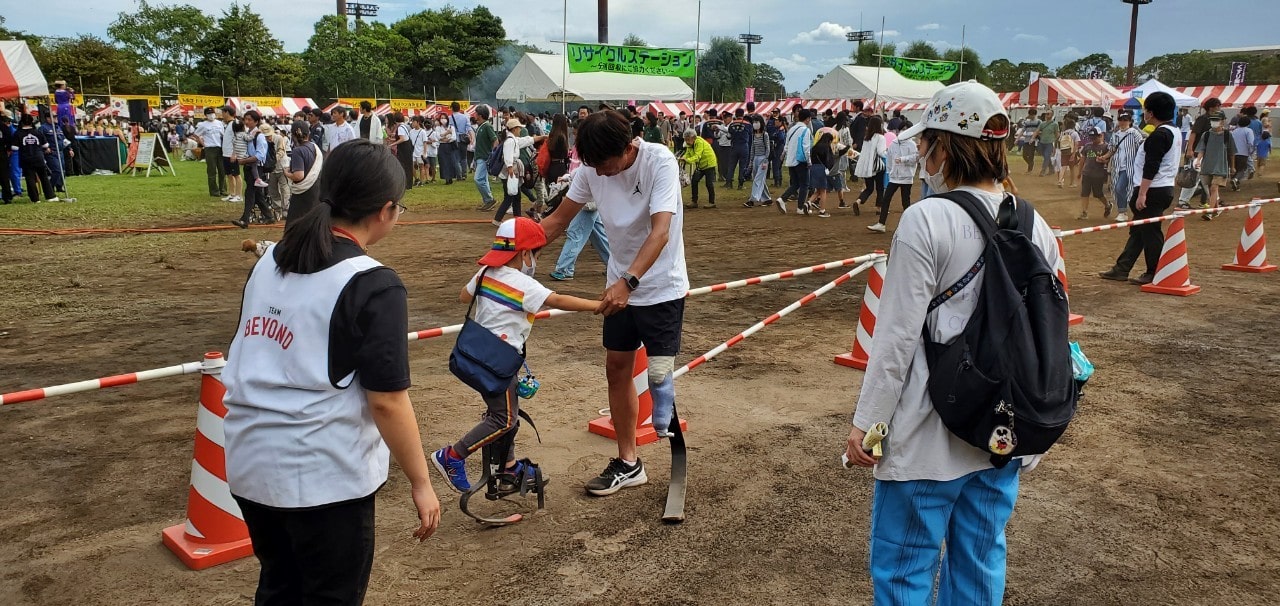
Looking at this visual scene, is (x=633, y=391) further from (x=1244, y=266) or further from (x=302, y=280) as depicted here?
(x=1244, y=266)

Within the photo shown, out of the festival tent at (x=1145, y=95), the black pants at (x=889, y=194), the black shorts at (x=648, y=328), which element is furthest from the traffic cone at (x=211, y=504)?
the festival tent at (x=1145, y=95)

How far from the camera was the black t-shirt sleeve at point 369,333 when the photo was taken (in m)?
2.01

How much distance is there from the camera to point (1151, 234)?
384 inches

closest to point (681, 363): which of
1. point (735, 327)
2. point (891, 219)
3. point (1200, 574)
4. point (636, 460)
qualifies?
point (735, 327)

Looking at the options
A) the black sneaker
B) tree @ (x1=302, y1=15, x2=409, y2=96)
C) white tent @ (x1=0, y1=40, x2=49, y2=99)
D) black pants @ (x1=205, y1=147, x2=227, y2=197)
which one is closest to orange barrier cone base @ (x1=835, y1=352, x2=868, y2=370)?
the black sneaker

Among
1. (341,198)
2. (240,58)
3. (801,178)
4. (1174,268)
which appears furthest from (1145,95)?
(240,58)

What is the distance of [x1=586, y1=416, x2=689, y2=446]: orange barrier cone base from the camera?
16.9 feet

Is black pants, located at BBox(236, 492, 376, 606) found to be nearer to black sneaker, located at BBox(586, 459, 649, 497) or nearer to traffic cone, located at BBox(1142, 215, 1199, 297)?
black sneaker, located at BBox(586, 459, 649, 497)

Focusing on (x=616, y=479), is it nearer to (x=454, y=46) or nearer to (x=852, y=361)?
(x=852, y=361)

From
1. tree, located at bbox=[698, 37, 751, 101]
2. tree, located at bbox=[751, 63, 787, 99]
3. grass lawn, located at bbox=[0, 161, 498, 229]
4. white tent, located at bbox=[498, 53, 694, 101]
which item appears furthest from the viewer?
tree, located at bbox=[751, 63, 787, 99]

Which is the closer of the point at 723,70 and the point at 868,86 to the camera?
the point at 868,86

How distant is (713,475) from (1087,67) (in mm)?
103871

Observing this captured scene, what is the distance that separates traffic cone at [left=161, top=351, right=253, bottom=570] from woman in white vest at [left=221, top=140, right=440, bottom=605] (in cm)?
168

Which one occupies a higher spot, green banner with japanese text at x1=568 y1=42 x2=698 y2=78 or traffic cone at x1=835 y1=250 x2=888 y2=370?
green banner with japanese text at x1=568 y1=42 x2=698 y2=78
